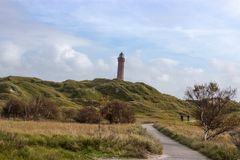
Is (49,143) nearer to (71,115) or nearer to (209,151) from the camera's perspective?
(209,151)

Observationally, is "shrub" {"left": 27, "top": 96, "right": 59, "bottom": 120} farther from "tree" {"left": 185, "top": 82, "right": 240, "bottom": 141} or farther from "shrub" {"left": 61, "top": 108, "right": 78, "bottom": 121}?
"tree" {"left": 185, "top": 82, "right": 240, "bottom": 141}

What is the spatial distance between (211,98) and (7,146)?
70.8 feet

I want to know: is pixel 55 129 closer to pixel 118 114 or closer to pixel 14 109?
pixel 14 109

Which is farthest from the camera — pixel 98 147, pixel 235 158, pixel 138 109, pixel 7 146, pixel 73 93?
pixel 73 93

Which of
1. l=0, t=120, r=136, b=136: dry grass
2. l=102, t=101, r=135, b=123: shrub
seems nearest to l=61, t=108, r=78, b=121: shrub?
l=102, t=101, r=135, b=123: shrub

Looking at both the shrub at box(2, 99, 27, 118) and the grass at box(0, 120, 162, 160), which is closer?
the grass at box(0, 120, 162, 160)

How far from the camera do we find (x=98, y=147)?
23375 millimetres

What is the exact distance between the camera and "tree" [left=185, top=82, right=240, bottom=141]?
37.2 m

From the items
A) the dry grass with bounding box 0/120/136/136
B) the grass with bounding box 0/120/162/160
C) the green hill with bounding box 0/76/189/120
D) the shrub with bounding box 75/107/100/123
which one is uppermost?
the green hill with bounding box 0/76/189/120

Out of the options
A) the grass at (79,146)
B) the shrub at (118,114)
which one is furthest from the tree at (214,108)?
the shrub at (118,114)

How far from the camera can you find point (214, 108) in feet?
122

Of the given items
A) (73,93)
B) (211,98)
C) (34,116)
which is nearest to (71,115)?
(34,116)

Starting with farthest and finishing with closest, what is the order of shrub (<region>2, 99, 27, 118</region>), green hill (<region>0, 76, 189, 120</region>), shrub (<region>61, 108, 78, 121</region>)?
green hill (<region>0, 76, 189, 120</region>) < shrub (<region>61, 108, 78, 121</region>) < shrub (<region>2, 99, 27, 118</region>)

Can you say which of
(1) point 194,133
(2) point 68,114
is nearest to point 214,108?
(1) point 194,133
